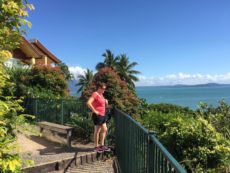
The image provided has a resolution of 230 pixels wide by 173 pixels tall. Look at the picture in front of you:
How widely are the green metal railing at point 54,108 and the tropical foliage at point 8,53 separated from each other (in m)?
6.35

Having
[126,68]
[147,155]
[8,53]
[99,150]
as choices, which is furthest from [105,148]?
[126,68]

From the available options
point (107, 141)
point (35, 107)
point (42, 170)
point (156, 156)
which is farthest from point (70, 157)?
point (35, 107)

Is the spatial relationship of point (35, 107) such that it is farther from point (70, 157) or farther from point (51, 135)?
point (70, 157)

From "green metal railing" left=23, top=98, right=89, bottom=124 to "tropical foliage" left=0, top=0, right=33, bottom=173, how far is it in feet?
20.8

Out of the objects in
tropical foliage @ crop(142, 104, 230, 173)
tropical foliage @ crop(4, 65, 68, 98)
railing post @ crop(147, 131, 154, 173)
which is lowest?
tropical foliage @ crop(142, 104, 230, 173)

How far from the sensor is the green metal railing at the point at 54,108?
10.6 m

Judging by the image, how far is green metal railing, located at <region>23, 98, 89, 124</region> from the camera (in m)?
10.6

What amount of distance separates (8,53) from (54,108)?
8844 millimetres

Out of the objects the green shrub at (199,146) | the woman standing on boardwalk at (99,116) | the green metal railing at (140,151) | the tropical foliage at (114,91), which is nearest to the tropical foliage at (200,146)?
the green shrub at (199,146)

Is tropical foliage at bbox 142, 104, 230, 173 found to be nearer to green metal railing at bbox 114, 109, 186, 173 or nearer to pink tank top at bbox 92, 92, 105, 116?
green metal railing at bbox 114, 109, 186, 173

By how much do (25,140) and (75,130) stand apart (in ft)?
5.26

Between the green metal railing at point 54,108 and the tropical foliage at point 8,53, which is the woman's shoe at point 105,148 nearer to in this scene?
the green metal railing at point 54,108

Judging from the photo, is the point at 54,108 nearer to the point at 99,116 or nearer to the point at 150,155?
the point at 99,116

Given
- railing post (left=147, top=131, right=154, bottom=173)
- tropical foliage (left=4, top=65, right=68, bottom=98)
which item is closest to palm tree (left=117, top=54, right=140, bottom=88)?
tropical foliage (left=4, top=65, right=68, bottom=98)
